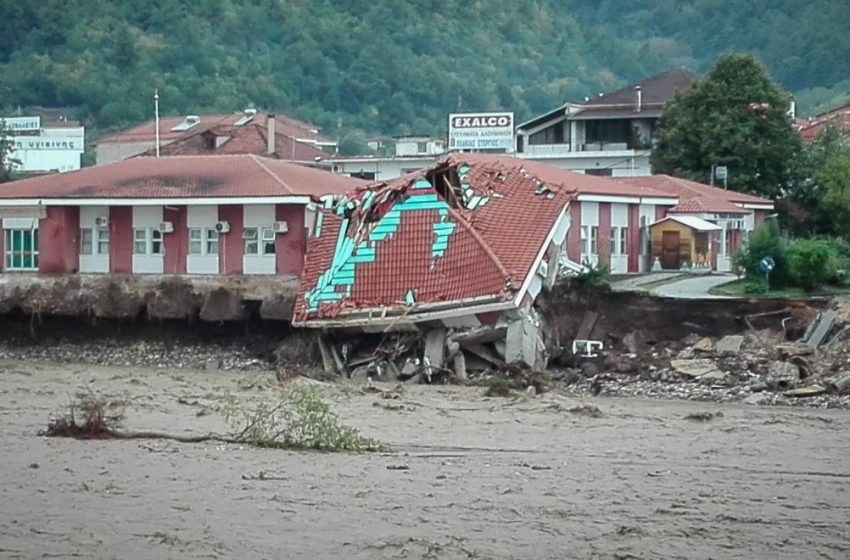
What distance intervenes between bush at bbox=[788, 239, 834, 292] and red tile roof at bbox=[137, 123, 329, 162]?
35668 mm

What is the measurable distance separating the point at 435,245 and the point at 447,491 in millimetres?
21198

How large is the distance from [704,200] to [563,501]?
129 ft

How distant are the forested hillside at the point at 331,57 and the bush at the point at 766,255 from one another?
273 feet

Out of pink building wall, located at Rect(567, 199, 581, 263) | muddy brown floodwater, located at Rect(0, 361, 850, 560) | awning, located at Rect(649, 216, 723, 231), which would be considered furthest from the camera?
awning, located at Rect(649, 216, 723, 231)

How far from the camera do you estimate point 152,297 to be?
4622cm

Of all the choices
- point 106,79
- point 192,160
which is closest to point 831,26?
point 106,79

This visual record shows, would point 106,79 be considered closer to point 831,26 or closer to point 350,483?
point 831,26

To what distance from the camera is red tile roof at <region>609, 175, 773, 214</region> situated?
58.5m

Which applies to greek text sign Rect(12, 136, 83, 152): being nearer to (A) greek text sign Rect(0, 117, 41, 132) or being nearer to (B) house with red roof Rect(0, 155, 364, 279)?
(A) greek text sign Rect(0, 117, 41, 132)

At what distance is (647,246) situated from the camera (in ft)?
184

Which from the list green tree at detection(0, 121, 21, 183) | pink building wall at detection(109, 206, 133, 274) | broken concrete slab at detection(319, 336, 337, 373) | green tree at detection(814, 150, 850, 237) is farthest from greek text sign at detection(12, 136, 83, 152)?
broken concrete slab at detection(319, 336, 337, 373)

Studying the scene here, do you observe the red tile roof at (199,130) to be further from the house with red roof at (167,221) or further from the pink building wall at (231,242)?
the pink building wall at (231,242)

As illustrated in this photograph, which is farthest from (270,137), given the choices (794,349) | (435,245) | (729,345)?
(794,349)

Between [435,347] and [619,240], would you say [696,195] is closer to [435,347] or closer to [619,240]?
[619,240]
